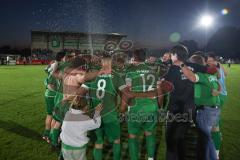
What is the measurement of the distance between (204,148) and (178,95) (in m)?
1.43

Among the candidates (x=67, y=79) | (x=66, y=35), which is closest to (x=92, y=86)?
(x=67, y=79)

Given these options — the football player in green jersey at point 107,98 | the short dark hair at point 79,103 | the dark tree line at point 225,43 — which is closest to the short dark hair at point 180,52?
the football player in green jersey at point 107,98

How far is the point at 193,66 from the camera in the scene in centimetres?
591

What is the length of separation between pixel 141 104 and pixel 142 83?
1.50 ft

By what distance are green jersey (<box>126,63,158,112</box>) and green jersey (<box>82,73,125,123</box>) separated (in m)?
0.29

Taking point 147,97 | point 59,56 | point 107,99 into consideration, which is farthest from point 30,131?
point 147,97

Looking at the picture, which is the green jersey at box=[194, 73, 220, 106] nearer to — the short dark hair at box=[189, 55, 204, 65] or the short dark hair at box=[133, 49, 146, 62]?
the short dark hair at box=[189, 55, 204, 65]

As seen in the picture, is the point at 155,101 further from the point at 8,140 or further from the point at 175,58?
the point at 8,140

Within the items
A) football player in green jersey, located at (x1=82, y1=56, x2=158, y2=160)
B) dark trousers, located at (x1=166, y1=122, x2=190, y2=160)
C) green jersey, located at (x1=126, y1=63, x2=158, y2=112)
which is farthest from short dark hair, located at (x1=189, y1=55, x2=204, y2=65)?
football player in green jersey, located at (x1=82, y1=56, x2=158, y2=160)

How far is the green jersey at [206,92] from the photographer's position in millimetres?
6129

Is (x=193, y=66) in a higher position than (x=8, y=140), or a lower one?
higher

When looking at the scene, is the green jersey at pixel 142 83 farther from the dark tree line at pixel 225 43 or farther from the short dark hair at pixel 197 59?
the dark tree line at pixel 225 43

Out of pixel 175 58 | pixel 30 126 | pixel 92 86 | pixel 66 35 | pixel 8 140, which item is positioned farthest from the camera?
pixel 66 35

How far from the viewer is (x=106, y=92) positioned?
5.70 metres
